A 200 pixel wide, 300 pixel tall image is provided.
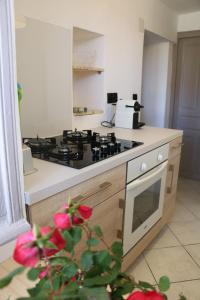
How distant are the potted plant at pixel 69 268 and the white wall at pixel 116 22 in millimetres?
1421

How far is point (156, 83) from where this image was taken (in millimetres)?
3486

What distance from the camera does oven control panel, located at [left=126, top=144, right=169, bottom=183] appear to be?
1544mm

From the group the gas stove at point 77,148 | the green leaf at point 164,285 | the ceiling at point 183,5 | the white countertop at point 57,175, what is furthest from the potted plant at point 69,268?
the ceiling at point 183,5

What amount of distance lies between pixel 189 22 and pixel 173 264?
3.00 m

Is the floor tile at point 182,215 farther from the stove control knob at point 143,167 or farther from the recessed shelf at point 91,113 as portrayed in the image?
the recessed shelf at point 91,113

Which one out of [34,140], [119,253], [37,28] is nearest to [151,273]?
[34,140]

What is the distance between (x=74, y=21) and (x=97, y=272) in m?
1.77

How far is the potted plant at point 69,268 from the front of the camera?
0.34 meters

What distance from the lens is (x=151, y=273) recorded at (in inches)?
73.9

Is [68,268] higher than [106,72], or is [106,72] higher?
[106,72]

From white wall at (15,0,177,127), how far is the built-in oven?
0.79 meters

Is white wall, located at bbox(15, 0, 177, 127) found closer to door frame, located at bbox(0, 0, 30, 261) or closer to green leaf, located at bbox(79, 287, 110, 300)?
door frame, located at bbox(0, 0, 30, 261)

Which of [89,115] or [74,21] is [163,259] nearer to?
[89,115]

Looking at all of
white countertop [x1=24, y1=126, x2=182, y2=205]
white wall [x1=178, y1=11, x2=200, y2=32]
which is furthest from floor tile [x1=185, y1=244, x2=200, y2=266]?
white wall [x1=178, y1=11, x2=200, y2=32]
